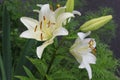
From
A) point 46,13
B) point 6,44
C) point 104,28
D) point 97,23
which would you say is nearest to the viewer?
point 97,23

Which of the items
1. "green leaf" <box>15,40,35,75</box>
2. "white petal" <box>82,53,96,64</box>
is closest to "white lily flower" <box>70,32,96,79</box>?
"white petal" <box>82,53,96,64</box>

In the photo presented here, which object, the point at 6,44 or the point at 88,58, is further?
the point at 6,44

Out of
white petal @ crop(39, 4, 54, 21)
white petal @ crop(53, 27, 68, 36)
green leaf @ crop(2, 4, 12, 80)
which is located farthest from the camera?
green leaf @ crop(2, 4, 12, 80)

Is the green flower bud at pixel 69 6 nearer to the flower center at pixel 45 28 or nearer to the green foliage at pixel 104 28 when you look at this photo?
the flower center at pixel 45 28

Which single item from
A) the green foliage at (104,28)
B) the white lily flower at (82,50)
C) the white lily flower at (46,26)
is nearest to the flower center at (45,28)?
the white lily flower at (46,26)

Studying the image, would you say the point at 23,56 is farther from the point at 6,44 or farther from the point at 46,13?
the point at 46,13

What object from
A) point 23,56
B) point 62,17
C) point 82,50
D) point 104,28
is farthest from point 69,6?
point 104,28

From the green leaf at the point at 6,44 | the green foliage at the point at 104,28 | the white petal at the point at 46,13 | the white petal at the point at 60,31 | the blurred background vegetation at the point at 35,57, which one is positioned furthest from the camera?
the green foliage at the point at 104,28

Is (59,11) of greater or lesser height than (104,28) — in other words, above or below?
above

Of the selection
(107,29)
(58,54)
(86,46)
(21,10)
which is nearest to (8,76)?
(58,54)

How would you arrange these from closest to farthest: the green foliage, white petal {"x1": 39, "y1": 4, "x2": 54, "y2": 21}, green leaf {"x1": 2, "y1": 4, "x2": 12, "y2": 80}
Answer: white petal {"x1": 39, "y1": 4, "x2": 54, "y2": 21}, green leaf {"x1": 2, "y1": 4, "x2": 12, "y2": 80}, the green foliage

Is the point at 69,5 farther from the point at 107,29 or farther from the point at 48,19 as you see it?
the point at 107,29

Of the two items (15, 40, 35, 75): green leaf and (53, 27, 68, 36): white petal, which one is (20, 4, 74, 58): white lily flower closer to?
(53, 27, 68, 36): white petal

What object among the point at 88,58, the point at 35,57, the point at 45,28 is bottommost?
the point at 35,57
